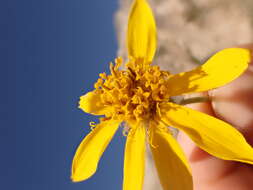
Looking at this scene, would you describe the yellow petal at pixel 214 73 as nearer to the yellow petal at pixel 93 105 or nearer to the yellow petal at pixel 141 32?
the yellow petal at pixel 141 32

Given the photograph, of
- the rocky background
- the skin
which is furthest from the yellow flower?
the rocky background

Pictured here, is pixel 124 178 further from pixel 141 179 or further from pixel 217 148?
pixel 217 148

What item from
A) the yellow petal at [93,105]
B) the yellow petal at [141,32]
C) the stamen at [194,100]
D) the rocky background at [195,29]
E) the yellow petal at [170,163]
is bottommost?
the yellow petal at [170,163]

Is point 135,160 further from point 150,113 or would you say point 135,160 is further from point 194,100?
point 194,100

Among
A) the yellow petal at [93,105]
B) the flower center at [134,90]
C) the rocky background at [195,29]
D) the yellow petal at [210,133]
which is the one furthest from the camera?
the rocky background at [195,29]

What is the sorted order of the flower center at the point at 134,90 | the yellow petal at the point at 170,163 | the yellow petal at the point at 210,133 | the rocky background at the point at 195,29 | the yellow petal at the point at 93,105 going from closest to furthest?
1. the yellow petal at the point at 210,133
2. the yellow petal at the point at 170,163
3. the flower center at the point at 134,90
4. the yellow petal at the point at 93,105
5. the rocky background at the point at 195,29

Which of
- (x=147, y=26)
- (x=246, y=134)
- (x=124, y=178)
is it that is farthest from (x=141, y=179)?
(x=147, y=26)

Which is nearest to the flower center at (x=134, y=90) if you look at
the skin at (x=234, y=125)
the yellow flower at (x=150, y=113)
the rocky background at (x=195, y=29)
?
the yellow flower at (x=150, y=113)
